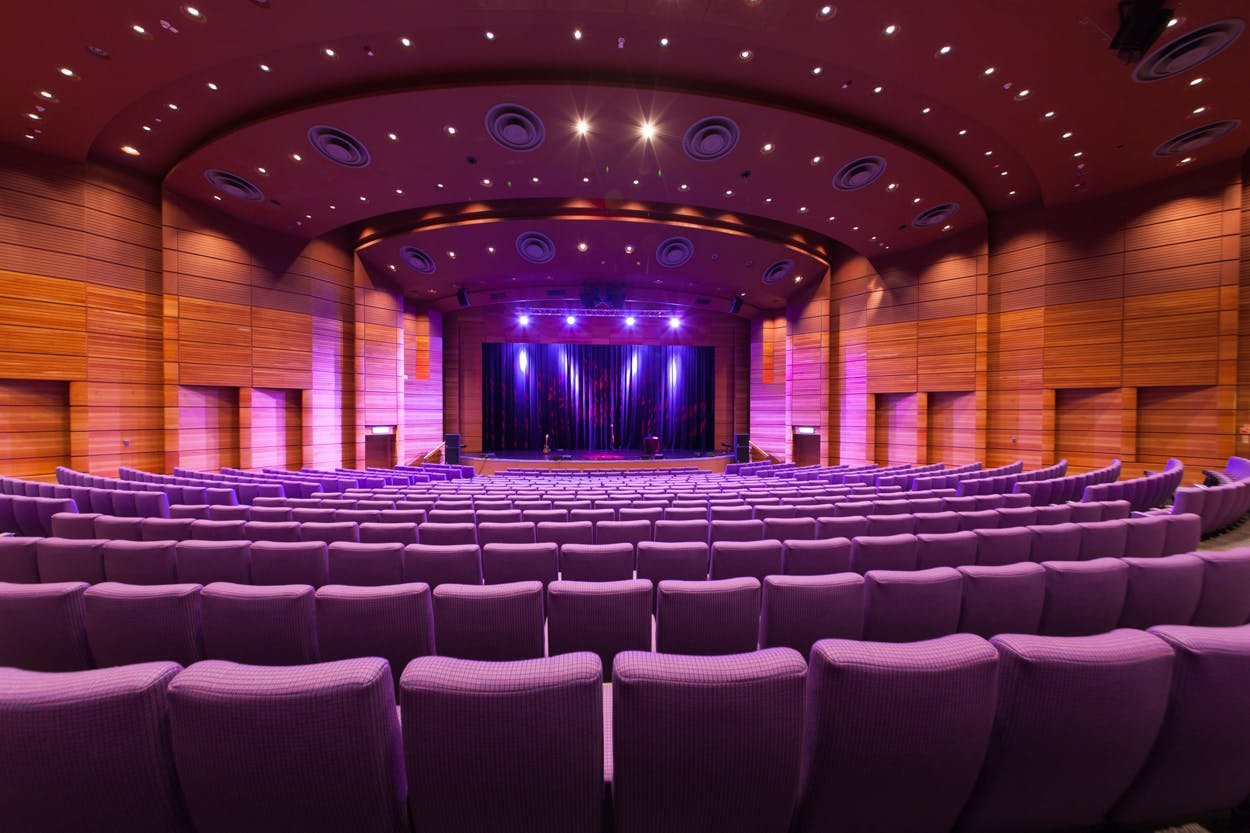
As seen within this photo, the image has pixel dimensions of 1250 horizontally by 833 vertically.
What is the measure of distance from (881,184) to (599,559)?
A: 9610 mm

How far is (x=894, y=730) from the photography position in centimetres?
126

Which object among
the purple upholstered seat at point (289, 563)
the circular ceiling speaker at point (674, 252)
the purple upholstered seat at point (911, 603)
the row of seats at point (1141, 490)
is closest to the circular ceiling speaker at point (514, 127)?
the circular ceiling speaker at point (674, 252)

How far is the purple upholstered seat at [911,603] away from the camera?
2262 mm

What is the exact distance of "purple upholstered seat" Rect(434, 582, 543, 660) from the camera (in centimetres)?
206

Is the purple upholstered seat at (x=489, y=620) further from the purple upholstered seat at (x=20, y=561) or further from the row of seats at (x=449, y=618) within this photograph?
the purple upholstered seat at (x=20, y=561)

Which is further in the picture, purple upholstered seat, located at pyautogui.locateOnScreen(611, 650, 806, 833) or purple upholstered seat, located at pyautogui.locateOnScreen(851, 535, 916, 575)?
purple upholstered seat, located at pyautogui.locateOnScreen(851, 535, 916, 575)

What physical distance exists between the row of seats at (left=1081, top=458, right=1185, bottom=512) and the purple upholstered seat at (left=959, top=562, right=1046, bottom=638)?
439cm

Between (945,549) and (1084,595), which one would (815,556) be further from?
(1084,595)

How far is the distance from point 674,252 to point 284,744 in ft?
39.4

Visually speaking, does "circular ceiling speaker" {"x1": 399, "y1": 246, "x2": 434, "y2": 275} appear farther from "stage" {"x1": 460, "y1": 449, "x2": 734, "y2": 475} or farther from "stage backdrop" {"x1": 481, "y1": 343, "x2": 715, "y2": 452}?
"stage backdrop" {"x1": 481, "y1": 343, "x2": 715, "y2": 452}

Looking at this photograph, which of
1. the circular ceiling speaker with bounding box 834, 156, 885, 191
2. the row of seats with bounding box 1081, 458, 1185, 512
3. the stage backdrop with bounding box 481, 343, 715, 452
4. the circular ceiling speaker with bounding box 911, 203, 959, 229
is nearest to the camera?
the row of seats with bounding box 1081, 458, 1185, 512

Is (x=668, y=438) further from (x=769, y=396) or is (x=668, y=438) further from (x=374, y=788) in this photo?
(x=374, y=788)

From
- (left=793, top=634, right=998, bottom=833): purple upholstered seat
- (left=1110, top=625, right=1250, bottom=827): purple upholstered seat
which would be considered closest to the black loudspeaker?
(left=1110, top=625, right=1250, bottom=827): purple upholstered seat

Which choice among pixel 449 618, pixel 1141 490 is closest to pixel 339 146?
pixel 449 618
